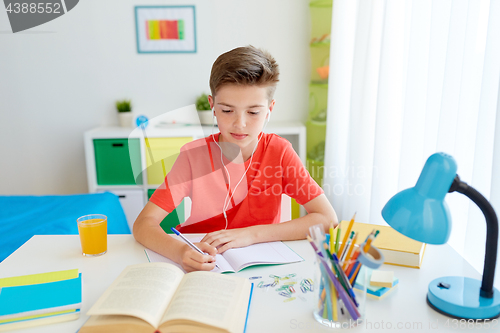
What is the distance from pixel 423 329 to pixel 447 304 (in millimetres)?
70

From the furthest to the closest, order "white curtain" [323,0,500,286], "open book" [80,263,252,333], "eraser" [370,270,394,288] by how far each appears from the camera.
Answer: "white curtain" [323,0,500,286], "eraser" [370,270,394,288], "open book" [80,263,252,333]

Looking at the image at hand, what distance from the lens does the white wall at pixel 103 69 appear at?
276 centimetres

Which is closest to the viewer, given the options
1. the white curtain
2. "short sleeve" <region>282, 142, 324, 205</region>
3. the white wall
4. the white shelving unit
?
the white curtain

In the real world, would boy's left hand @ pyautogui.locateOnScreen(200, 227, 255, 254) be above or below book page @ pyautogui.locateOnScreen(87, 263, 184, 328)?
below

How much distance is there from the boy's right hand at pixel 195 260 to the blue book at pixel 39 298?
213 millimetres

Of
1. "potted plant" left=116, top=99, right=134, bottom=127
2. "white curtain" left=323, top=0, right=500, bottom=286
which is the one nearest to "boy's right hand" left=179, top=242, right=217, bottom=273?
"white curtain" left=323, top=0, right=500, bottom=286

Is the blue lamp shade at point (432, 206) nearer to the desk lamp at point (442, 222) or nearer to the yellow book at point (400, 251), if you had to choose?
the desk lamp at point (442, 222)

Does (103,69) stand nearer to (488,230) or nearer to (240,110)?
(240,110)

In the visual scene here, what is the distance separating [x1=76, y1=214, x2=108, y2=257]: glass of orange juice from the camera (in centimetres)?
95

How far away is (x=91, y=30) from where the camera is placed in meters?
2.76

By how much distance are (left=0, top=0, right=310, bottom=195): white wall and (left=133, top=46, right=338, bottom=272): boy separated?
161 cm

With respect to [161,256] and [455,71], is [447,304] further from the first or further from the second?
[455,71]

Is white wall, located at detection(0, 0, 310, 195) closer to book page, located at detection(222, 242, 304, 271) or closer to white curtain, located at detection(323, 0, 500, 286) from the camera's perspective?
white curtain, located at detection(323, 0, 500, 286)

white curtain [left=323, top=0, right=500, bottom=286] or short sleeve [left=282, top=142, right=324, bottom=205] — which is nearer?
white curtain [left=323, top=0, right=500, bottom=286]
